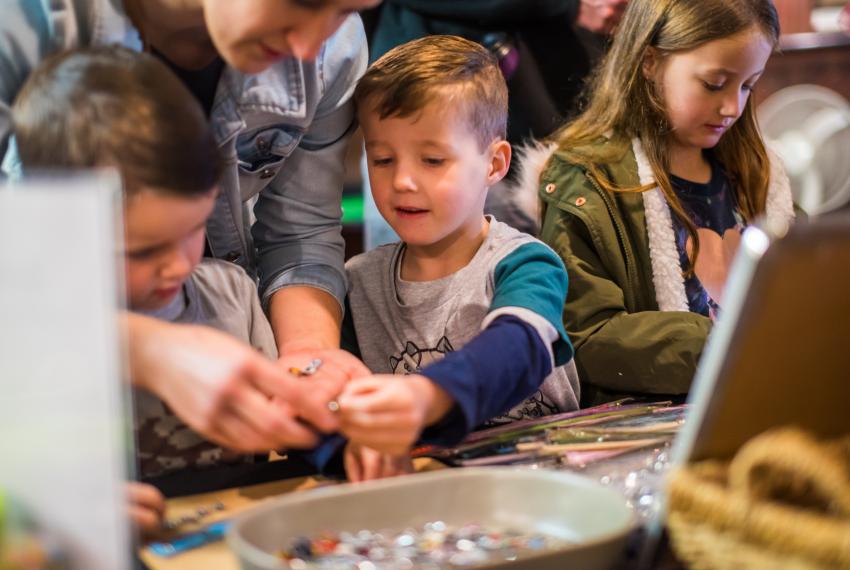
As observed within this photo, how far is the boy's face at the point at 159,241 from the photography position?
95cm

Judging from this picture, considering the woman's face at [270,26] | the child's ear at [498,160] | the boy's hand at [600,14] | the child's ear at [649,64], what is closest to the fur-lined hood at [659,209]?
the child's ear at [649,64]

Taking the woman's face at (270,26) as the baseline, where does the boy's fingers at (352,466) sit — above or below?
below

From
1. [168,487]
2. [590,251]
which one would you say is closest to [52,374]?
[168,487]

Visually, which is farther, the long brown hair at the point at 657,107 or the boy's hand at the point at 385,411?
the long brown hair at the point at 657,107

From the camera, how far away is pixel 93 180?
72cm

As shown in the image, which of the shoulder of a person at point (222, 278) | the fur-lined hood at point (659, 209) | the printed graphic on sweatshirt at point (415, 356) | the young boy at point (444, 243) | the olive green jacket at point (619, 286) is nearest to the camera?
the shoulder of a person at point (222, 278)

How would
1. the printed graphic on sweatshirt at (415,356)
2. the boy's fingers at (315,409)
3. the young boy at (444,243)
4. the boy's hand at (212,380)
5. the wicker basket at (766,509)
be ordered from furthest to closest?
the printed graphic on sweatshirt at (415,356)
the young boy at (444,243)
the boy's fingers at (315,409)
the boy's hand at (212,380)
the wicker basket at (766,509)

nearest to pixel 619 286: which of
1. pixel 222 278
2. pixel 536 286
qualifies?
pixel 536 286

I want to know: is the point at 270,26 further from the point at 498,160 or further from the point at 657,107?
the point at 657,107

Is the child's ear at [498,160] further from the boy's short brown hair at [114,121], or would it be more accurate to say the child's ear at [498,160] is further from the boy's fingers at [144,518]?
the boy's fingers at [144,518]

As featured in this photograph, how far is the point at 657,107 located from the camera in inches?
68.7

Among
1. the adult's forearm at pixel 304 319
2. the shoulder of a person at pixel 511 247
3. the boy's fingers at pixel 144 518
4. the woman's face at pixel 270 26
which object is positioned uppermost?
the woman's face at pixel 270 26

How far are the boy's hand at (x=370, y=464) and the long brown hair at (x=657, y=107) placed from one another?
0.75 meters

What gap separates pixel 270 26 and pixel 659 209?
845 mm
